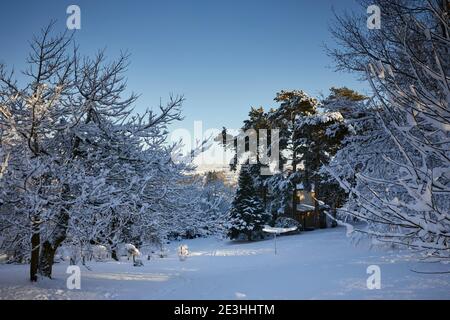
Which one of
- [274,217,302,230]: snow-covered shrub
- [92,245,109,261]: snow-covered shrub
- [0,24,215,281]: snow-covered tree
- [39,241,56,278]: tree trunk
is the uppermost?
[0,24,215,281]: snow-covered tree

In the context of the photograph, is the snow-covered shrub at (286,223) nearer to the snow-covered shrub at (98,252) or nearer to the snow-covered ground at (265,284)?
the snow-covered ground at (265,284)

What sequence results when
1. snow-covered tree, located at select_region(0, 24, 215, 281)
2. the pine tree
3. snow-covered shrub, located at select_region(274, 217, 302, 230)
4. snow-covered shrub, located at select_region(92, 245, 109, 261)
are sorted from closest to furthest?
snow-covered tree, located at select_region(0, 24, 215, 281) → snow-covered shrub, located at select_region(92, 245, 109, 261) → the pine tree → snow-covered shrub, located at select_region(274, 217, 302, 230)

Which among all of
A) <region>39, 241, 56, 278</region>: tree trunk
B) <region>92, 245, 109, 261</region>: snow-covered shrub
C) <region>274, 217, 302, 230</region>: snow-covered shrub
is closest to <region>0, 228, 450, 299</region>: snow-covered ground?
<region>39, 241, 56, 278</region>: tree trunk

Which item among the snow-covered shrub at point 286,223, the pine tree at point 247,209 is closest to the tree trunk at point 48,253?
the pine tree at point 247,209

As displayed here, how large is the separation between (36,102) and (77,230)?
8.40ft

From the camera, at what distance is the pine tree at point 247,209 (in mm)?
25203

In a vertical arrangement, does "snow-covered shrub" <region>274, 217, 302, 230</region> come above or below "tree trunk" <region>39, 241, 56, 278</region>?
below

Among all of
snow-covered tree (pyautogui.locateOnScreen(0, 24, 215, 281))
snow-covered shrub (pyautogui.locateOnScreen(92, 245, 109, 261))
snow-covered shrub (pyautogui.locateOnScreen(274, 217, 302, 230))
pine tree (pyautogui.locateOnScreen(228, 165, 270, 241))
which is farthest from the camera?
snow-covered shrub (pyautogui.locateOnScreen(274, 217, 302, 230))

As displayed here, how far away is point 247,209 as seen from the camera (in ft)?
83.2

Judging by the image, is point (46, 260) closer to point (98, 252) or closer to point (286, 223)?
point (98, 252)

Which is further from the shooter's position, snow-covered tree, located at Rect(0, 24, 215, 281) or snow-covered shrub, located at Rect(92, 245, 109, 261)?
snow-covered shrub, located at Rect(92, 245, 109, 261)

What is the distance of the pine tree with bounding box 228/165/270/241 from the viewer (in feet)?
82.7

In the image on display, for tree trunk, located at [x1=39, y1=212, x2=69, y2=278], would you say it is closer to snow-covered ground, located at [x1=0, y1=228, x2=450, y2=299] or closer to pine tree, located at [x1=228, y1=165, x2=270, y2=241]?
snow-covered ground, located at [x1=0, y1=228, x2=450, y2=299]
